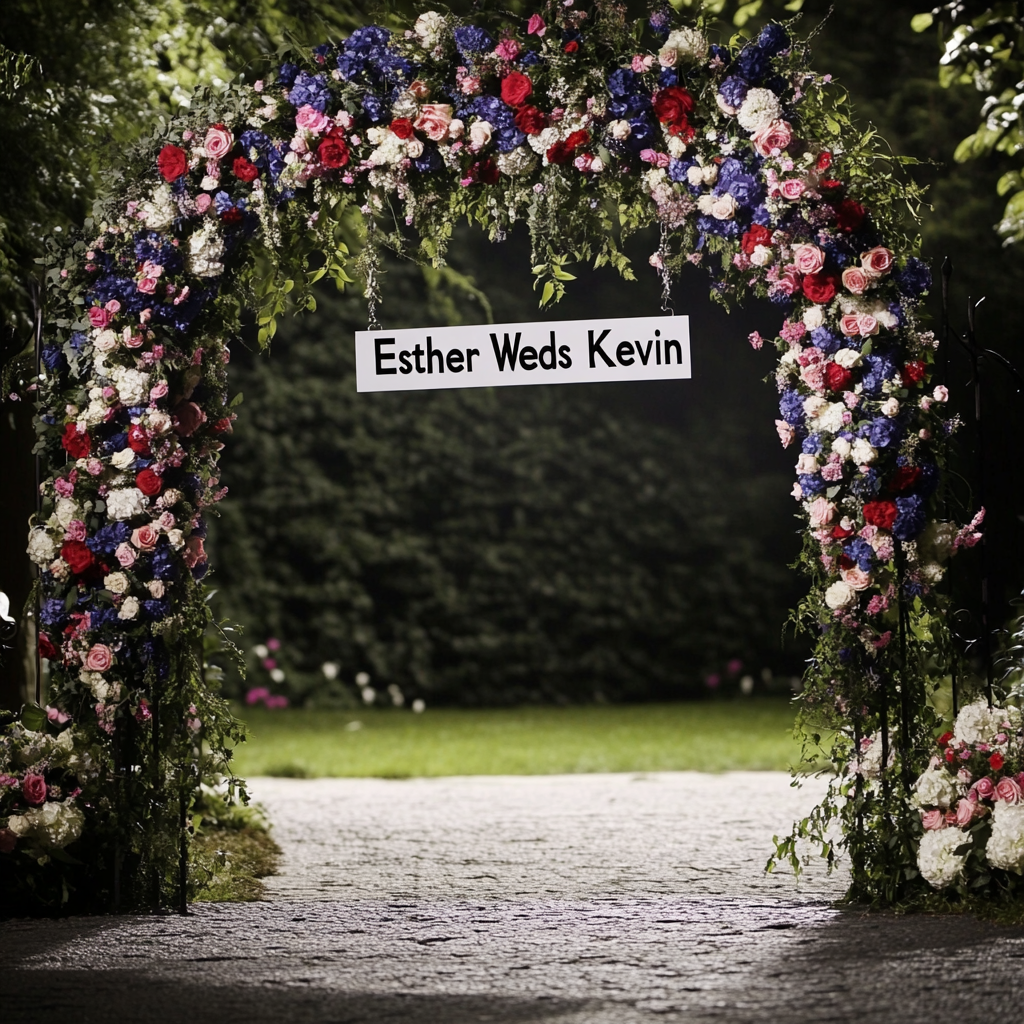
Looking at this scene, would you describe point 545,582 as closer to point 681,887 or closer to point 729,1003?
point 681,887

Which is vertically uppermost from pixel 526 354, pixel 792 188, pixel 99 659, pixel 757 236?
pixel 792 188

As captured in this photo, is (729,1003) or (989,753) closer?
(729,1003)

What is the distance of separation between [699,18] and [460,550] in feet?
22.2

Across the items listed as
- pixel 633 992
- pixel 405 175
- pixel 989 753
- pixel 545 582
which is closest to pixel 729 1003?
pixel 633 992

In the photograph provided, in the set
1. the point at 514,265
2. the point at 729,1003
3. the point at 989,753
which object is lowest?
the point at 729,1003

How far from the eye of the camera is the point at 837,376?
4.45 meters

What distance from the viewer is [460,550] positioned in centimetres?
1093

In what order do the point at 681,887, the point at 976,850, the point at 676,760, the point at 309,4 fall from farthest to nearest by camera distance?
the point at 676,760, the point at 309,4, the point at 681,887, the point at 976,850

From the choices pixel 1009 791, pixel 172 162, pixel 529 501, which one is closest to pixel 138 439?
pixel 172 162

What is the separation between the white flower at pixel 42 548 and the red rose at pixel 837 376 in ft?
8.99

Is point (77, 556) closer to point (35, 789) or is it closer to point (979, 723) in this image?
point (35, 789)

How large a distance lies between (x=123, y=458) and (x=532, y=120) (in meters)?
1.82

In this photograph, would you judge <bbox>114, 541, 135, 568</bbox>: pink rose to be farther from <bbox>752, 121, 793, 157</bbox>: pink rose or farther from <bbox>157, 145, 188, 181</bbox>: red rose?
<bbox>752, 121, 793, 157</bbox>: pink rose

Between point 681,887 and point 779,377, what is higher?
point 779,377
